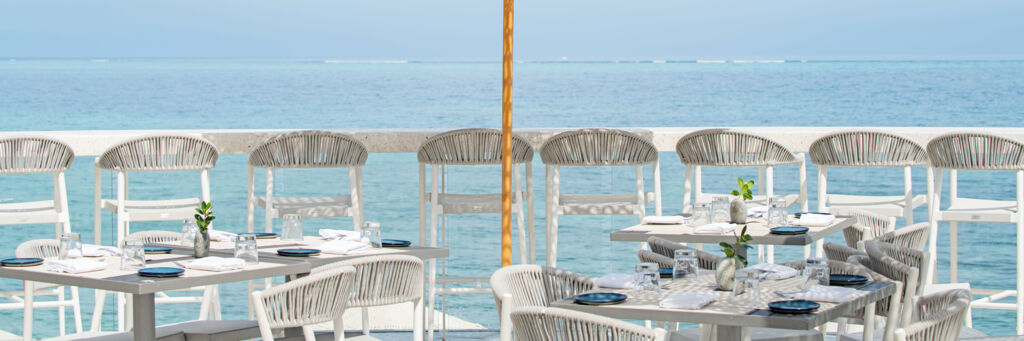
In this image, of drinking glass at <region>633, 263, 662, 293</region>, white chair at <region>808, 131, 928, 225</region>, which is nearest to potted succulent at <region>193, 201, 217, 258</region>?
drinking glass at <region>633, 263, 662, 293</region>

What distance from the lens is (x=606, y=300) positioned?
306cm

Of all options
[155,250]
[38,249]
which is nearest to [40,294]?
[38,249]

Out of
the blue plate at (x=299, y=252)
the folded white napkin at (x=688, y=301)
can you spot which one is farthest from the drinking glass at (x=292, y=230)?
the folded white napkin at (x=688, y=301)

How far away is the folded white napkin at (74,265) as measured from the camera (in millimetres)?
3658

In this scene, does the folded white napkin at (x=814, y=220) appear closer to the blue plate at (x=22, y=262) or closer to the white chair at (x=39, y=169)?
the blue plate at (x=22, y=262)

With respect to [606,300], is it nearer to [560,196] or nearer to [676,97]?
[560,196]

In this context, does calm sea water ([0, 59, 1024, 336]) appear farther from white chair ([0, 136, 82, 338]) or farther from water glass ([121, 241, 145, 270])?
water glass ([121, 241, 145, 270])

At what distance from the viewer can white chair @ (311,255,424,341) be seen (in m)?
3.75

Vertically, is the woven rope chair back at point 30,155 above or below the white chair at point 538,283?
above

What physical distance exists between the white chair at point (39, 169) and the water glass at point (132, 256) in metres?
1.63

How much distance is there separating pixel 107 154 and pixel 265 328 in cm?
238

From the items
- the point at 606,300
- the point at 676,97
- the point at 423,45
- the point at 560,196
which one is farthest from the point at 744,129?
the point at 676,97

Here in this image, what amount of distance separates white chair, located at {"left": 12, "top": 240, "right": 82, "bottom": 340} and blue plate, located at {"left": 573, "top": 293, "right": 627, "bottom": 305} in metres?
2.11

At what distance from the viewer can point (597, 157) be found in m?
5.48
